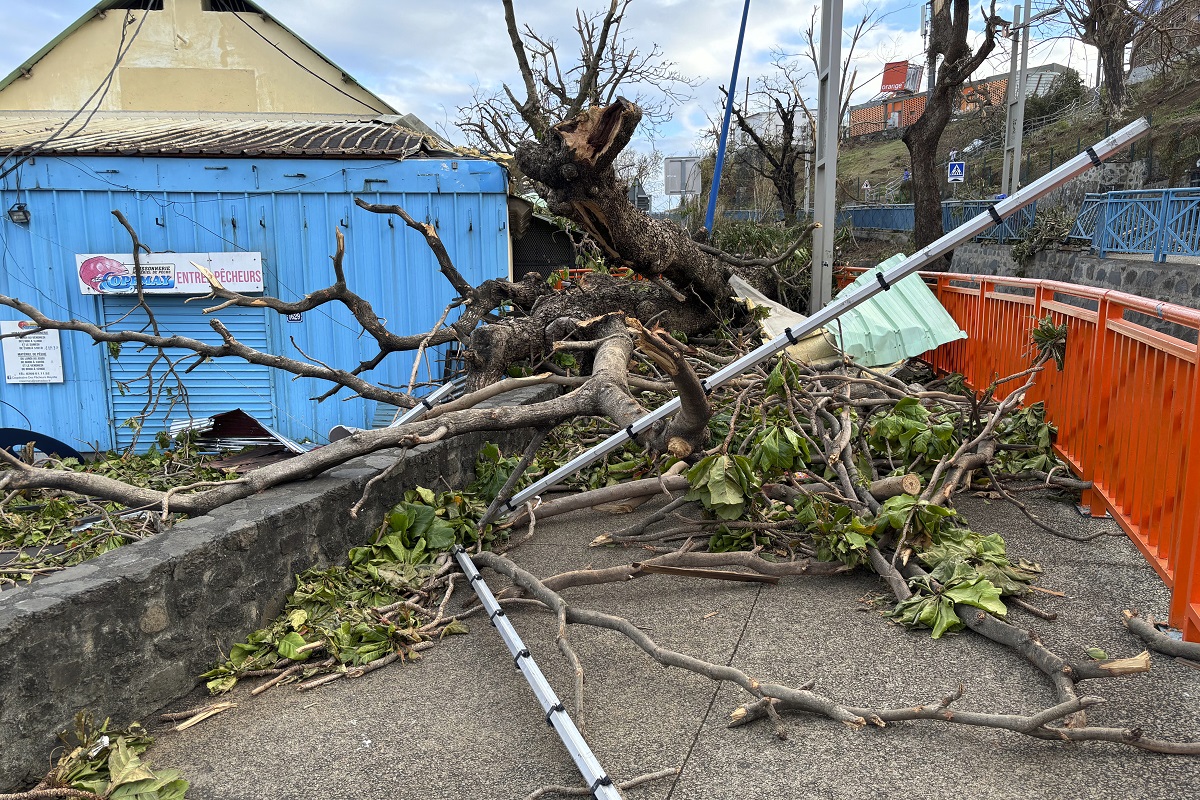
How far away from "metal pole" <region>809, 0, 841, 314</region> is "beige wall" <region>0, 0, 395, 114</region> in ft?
28.2

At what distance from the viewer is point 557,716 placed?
105 inches

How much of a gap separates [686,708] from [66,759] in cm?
206

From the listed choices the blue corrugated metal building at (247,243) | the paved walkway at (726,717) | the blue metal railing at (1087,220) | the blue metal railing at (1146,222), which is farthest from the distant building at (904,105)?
the paved walkway at (726,717)

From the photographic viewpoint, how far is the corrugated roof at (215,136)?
9.65 meters

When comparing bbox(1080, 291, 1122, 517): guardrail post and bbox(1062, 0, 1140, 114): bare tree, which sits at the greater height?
bbox(1062, 0, 1140, 114): bare tree

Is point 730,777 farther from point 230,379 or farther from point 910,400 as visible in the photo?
point 230,379

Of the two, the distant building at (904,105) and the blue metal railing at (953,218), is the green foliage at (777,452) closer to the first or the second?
the blue metal railing at (953,218)

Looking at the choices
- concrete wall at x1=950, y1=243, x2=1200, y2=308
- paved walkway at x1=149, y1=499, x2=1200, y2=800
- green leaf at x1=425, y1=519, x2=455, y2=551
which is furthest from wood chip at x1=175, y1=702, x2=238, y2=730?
concrete wall at x1=950, y1=243, x2=1200, y2=308

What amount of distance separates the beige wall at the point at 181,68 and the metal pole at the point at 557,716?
1349 centimetres

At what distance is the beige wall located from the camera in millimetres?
14727

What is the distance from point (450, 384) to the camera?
669 cm

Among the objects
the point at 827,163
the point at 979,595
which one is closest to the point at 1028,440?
the point at 979,595

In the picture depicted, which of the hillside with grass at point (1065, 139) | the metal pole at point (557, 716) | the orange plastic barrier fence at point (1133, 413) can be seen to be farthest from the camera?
the hillside with grass at point (1065, 139)

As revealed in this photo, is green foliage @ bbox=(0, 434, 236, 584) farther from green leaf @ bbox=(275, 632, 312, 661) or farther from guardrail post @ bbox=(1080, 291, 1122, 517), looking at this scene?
guardrail post @ bbox=(1080, 291, 1122, 517)
